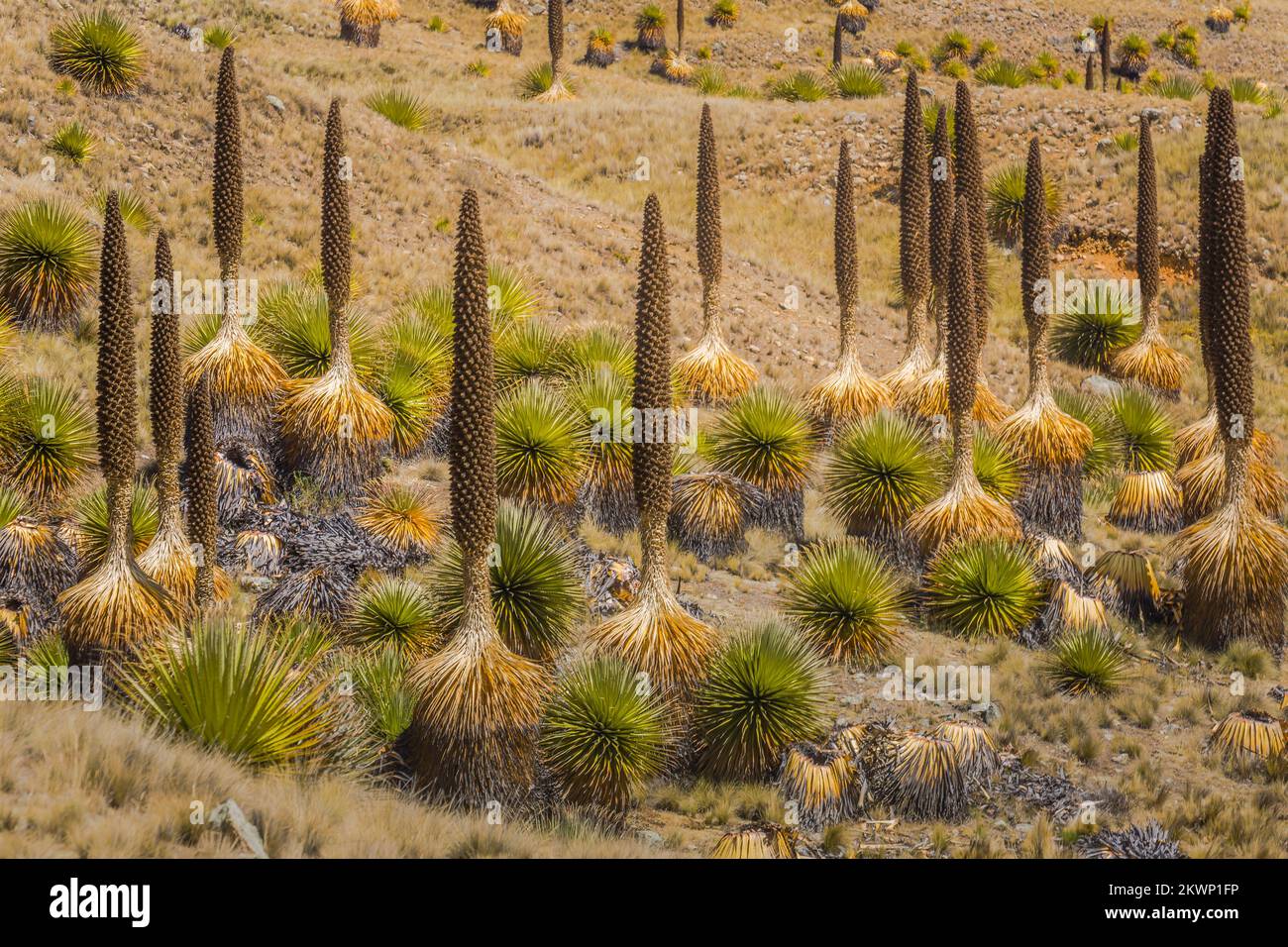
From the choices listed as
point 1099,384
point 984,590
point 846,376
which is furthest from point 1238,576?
point 1099,384

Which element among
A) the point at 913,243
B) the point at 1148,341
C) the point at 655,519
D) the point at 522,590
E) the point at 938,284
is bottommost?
the point at 522,590

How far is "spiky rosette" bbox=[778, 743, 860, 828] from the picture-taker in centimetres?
1080

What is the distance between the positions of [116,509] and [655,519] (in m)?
4.53

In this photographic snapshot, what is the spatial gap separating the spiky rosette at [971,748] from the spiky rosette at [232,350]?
8.58 metres

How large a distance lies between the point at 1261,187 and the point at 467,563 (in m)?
28.0

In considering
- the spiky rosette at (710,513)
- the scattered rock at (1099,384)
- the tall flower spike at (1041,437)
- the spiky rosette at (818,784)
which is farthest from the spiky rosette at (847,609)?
the scattered rock at (1099,384)

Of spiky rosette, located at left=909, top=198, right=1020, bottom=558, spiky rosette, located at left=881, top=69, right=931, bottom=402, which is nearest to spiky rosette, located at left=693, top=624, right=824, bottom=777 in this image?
spiky rosette, located at left=909, top=198, right=1020, bottom=558

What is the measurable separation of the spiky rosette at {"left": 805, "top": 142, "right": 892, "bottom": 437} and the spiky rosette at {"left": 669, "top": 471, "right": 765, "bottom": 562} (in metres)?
3.26

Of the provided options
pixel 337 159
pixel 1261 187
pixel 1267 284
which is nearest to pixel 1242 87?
pixel 1261 187

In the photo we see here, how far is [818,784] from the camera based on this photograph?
10883 millimetres

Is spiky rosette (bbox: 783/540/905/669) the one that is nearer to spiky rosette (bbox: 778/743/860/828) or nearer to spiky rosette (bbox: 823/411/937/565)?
spiky rosette (bbox: 823/411/937/565)

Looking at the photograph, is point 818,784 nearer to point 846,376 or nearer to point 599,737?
point 599,737

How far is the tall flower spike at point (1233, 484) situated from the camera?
48.6 feet

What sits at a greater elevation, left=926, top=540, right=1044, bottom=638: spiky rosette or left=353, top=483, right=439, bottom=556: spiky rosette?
left=353, top=483, right=439, bottom=556: spiky rosette
